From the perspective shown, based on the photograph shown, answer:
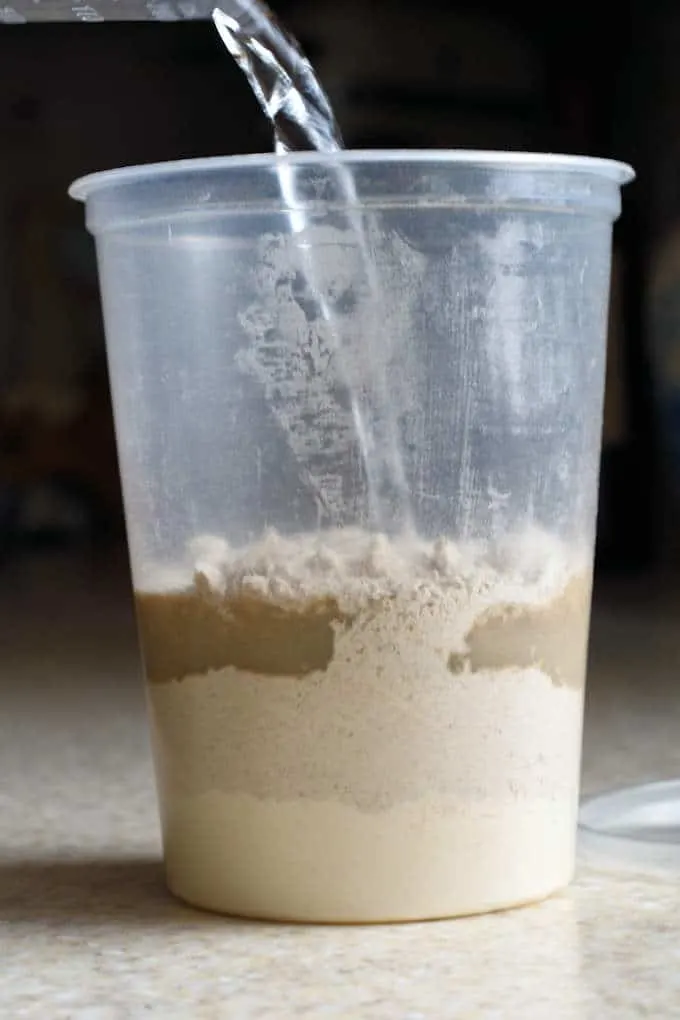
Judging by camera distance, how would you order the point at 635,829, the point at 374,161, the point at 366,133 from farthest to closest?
the point at 366,133 → the point at 635,829 → the point at 374,161

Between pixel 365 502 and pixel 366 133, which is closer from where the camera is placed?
pixel 365 502

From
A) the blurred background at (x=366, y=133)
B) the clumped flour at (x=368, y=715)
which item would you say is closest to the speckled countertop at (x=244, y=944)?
the clumped flour at (x=368, y=715)

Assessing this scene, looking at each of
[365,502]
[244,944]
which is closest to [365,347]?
[365,502]

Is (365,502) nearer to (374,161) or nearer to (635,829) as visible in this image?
(374,161)

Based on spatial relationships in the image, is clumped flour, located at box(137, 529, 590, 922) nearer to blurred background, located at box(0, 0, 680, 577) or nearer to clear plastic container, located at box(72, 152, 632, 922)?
clear plastic container, located at box(72, 152, 632, 922)

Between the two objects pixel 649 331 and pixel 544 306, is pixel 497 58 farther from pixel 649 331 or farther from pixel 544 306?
pixel 544 306

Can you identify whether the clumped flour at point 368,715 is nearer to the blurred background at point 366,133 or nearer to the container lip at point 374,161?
the container lip at point 374,161

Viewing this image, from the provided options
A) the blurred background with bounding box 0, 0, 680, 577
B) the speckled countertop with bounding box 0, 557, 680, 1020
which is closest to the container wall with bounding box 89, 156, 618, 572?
the speckled countertop with bounding box 0, 557, 680, 1020
